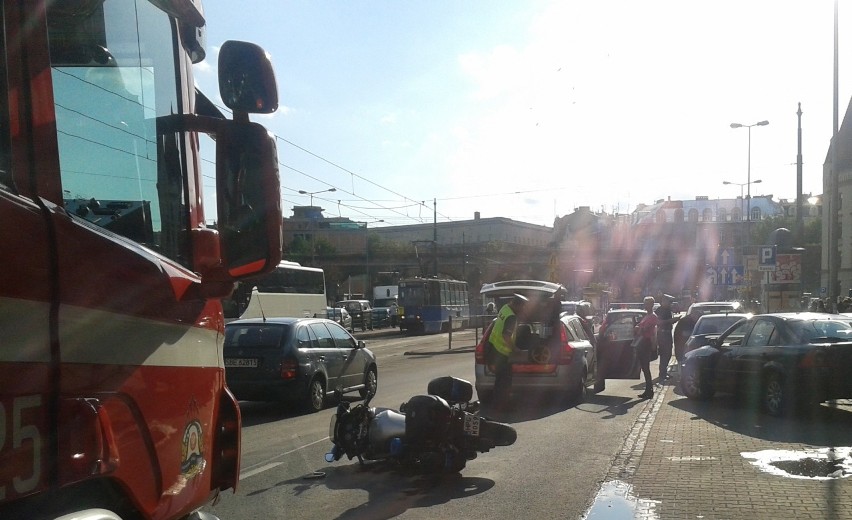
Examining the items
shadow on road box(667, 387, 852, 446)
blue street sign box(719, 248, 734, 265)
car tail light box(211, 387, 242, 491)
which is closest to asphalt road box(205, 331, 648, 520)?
shadow on road box(667, 387, 852, 446)

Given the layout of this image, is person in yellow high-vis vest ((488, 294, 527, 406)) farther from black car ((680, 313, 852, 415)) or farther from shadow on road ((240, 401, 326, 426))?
black car ((680, 313, 852, 415))

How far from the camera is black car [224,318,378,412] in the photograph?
12891 mm

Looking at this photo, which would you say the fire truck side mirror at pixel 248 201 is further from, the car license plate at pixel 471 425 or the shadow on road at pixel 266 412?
the shadow on road at pixel 266 412

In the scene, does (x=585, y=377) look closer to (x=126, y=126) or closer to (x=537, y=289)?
(x=537, y=289)

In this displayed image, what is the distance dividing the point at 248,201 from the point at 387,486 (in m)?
5.43

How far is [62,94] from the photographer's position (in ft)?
8.59

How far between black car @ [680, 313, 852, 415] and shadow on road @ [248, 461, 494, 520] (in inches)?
222

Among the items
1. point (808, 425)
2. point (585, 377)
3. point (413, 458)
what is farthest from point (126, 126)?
point (585, 377)

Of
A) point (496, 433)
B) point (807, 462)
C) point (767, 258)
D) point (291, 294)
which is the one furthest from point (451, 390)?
point (291, 294)

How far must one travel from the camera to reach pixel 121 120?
306 cm

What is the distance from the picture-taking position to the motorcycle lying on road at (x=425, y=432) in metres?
8.00

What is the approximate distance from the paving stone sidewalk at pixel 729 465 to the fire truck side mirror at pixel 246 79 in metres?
4.93

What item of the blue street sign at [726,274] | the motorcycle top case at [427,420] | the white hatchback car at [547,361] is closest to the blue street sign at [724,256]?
the blue street sign at [726,274]

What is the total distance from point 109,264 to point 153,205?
64 cm
